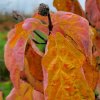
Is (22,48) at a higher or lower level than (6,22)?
higher

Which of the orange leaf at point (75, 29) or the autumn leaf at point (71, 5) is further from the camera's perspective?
the autumn leaf at point (71, 5)

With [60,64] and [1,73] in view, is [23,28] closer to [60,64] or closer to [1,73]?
[60,64]

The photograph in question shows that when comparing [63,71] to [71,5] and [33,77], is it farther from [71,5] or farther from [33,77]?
[71,5]

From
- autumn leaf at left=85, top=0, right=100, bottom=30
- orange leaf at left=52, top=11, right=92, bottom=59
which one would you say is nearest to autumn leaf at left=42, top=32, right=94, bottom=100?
orange leaf at left=52, top=11, right=92, bottom=59

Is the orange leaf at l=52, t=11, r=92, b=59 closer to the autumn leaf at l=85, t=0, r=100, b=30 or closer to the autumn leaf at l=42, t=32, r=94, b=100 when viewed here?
the autumn leaf at l=42, t=32, r=94, b=100

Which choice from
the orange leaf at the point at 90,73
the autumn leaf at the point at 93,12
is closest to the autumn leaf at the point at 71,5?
the autumn leaf at the point at 93,12

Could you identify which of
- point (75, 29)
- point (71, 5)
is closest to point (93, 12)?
point (71, 5)

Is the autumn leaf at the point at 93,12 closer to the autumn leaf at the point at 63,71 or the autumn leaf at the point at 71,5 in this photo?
the autumn leaf at the point at 71,5

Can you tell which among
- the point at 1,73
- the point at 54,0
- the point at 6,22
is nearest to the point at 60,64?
the point at 54,0
